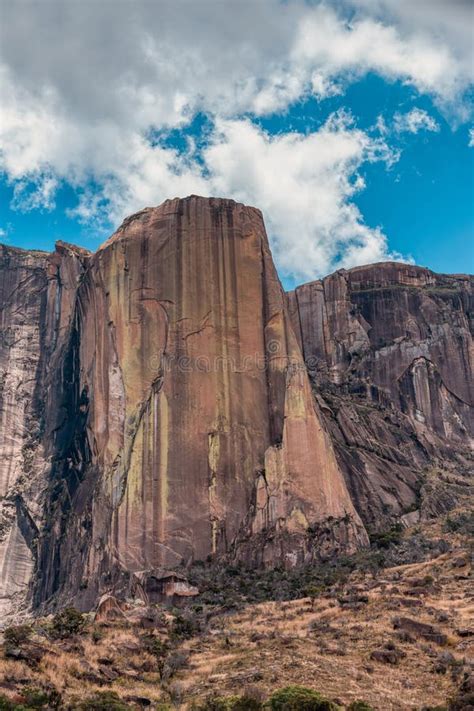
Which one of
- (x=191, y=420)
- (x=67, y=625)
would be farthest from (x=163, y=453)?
(x=67, y=625)

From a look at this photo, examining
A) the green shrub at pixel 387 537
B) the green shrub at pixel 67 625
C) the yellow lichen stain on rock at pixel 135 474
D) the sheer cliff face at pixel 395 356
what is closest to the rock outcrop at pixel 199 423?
the yellow lichen stain on rock at pixel 135 474

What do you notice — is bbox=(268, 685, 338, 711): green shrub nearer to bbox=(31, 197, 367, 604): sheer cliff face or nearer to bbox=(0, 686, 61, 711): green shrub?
bbox=(0, 686, 61, 711): green shrub

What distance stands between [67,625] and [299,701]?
17231mm

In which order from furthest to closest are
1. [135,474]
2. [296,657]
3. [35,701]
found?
[135,474] < [296,657] < [35,701]

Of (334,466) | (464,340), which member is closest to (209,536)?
(334,466)

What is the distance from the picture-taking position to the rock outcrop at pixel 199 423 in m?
73.8

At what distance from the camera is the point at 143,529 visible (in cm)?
7262

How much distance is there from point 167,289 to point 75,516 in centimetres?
1995

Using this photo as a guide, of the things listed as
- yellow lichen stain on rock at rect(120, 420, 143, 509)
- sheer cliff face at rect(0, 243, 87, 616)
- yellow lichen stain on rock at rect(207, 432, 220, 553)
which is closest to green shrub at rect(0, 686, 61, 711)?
yellow lichen stain on rock at rect(207, 432, 220, 553)

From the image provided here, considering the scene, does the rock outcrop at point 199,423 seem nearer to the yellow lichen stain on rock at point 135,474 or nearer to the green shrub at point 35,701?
the yellow lichen stain on rock at point 135,474

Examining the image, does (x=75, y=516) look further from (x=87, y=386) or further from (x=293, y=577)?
(x=293, y=577)

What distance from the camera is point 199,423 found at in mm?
76812

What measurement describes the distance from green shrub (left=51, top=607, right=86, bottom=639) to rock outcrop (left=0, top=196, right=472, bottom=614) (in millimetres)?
16469

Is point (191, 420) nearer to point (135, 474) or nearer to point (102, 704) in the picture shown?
point (135, 474)
